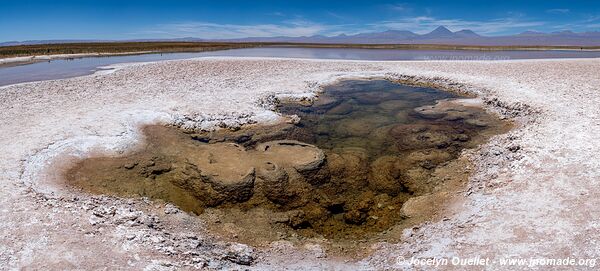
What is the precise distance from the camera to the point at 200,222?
863cm

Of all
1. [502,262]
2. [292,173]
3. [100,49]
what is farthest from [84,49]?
[502,262]

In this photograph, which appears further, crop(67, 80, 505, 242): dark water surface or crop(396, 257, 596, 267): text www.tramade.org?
A: crop(67, 80, 505, 242): dark water surface

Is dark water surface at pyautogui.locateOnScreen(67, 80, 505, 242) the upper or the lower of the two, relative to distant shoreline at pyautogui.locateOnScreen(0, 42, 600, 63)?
lower

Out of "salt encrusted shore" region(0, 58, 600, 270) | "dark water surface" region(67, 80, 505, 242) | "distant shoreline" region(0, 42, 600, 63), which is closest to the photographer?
"salt encrusted shore" region(0, 58, 600, 270)

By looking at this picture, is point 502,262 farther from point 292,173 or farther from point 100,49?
point 100,49

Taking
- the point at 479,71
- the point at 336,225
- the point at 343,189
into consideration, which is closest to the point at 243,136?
the point at 343,189

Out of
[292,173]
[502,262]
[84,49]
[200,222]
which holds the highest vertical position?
[84,49]

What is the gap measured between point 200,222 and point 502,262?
636 centimetres

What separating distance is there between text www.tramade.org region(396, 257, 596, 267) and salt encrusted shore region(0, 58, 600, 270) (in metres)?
0.13

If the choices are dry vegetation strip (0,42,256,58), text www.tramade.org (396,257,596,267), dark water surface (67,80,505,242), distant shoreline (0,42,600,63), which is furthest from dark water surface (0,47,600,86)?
text www.tramade.org (396,257,596,267)

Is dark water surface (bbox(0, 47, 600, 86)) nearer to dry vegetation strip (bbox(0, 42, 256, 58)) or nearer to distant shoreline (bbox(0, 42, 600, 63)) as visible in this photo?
distant shoreline (bbox(0, 42, 600, 63))

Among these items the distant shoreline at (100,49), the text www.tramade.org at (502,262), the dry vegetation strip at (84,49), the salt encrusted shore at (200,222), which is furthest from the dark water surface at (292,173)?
the dry vegetation strip at (84,49)

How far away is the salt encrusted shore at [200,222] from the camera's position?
22.2 feet

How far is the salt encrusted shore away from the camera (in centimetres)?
677
